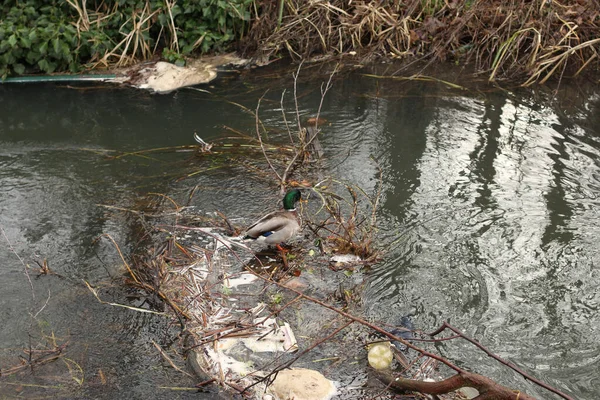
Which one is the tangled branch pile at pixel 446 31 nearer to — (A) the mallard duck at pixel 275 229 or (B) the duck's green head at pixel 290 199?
(B) the duck's green head at pixel 290 199

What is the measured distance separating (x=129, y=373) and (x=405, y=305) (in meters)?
2.00

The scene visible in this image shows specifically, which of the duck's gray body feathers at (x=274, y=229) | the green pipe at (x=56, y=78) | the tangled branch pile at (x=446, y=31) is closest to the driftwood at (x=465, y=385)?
the duck's gray body feathers at (x=274, y=229)

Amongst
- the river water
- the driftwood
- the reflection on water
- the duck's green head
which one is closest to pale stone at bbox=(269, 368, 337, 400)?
the driftwood

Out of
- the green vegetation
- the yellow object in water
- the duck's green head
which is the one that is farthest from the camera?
the green vegetation

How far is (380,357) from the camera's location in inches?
170

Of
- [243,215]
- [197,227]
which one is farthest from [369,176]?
[197,227]

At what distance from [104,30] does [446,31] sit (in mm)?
4958

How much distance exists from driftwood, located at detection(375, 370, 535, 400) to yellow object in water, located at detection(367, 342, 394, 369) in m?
0.19

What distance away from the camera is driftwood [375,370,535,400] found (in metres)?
3.34

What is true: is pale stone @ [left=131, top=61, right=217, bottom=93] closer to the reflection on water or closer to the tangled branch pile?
the tangled branch pile

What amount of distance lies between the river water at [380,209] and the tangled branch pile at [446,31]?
0.49m

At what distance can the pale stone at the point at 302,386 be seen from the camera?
4.12 metres

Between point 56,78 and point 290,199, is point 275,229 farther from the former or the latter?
point 56,78

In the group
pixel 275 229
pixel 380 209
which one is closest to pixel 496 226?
pixel 380 209
